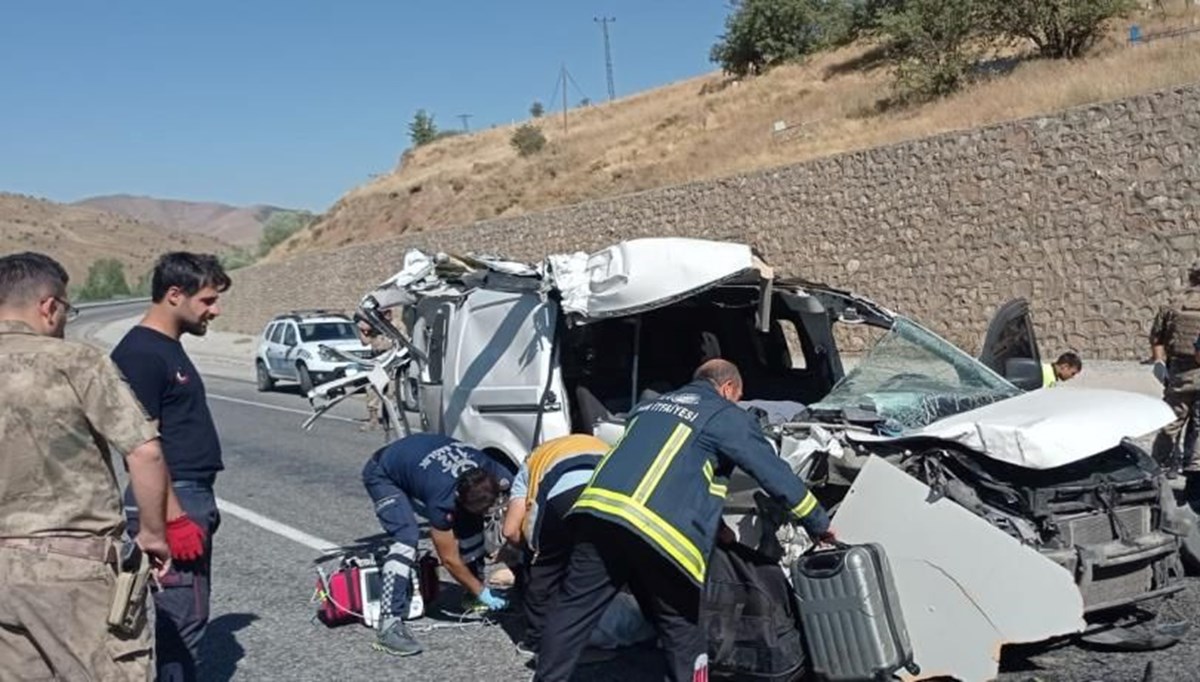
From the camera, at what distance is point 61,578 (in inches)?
151

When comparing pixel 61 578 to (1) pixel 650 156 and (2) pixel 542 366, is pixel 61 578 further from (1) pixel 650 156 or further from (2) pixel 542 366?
(1) pixel 650 156

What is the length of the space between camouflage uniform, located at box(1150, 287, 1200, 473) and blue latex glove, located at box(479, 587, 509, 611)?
14.9 feet

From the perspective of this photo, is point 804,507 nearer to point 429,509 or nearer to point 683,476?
point 683,476

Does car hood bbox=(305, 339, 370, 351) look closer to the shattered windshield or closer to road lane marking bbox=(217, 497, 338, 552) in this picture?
road lane marking bbox=(217, 497, 338, 552)

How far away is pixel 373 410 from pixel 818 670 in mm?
11554

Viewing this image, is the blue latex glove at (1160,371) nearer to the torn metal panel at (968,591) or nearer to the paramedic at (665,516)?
the torn metal panel at (968,591)

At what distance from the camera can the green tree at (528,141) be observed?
5162 cm

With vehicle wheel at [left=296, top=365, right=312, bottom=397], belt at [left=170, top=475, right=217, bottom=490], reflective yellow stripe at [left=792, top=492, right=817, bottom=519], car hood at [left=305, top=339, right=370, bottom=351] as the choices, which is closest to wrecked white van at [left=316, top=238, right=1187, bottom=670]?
reflective yellow stripe at [left=792, top=492, right=817, bottom=519]

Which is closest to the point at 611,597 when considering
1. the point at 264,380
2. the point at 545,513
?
the point at 545,513

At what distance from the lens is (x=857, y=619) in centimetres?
517

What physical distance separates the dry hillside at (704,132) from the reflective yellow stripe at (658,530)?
52.7ft

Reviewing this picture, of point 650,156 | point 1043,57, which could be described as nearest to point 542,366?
point 1043,57

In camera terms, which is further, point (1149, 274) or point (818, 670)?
point (1149, 274)

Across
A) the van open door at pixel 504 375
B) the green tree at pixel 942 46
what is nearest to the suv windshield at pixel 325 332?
the green tree at pixel 942 46
